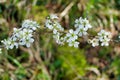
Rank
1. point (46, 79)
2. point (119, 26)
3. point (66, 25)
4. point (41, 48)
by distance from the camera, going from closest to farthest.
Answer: point (46, 79) → point (41, 48) → point (66, 25) → point (119, 26)

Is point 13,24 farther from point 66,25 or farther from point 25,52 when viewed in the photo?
point 66,25

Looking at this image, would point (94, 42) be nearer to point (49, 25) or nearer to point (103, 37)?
point (103, 37)

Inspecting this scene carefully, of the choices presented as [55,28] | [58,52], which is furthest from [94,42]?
[58,52]

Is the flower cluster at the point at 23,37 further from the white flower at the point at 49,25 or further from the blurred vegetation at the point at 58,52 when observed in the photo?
the blurred vegetation at the point at 58,52

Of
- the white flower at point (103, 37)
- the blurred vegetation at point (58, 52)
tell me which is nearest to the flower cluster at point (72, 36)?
the white flower at point (103, 37)

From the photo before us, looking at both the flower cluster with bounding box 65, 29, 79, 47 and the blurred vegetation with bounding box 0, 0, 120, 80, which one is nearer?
the flower cluster with bounding box 65, 29, 79, 47

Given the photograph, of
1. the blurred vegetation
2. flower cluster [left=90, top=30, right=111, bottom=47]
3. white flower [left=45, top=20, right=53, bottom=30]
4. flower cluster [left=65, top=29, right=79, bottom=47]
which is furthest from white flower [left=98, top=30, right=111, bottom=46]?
the blurred vegetation

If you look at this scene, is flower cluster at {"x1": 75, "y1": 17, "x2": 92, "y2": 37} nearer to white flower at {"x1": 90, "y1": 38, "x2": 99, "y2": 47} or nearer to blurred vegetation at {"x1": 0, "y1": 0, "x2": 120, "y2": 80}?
white flower at {"x1": 90, "y1": 38, "x2": 99, "y2": 47}

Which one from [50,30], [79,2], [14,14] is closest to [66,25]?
[79,2]
